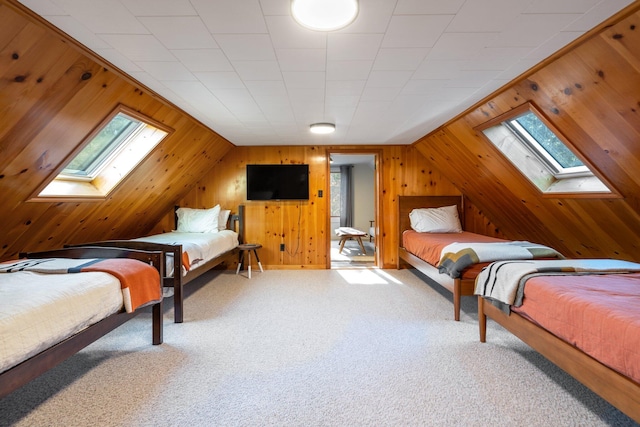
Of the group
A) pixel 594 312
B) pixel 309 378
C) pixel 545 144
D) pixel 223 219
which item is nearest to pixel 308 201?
pixel 223 219

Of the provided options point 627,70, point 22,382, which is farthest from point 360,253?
point 22,382

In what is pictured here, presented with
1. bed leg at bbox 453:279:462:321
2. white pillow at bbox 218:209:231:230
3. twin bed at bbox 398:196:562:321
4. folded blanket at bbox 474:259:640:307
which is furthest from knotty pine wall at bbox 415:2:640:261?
white pillow at bbox 218:209:231:230

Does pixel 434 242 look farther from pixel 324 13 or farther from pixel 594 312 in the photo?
pixel 324 13

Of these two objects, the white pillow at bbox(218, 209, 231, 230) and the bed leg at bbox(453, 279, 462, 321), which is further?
the white pillow at bbox(218, 209, 231, 230)

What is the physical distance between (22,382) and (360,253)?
530 cm

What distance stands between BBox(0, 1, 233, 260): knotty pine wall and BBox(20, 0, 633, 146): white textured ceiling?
0.14 metres

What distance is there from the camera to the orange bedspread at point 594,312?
120 cm

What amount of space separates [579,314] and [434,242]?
2.06 meters

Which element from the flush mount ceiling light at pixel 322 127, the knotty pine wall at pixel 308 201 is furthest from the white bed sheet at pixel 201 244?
the flush mount ceiling light at pixel 322 127

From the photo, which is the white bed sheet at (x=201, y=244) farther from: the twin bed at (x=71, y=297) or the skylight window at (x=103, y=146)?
the skylight window at (x=103, y=146)

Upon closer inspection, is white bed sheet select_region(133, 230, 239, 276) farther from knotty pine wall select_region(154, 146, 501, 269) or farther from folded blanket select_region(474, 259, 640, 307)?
folded blanket select_region(474, 259, 640, 307)

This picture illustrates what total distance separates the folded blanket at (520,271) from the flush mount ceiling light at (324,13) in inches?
71.7

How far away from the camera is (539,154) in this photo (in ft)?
9.37

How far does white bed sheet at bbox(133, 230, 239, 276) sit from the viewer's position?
3014 millimetres
